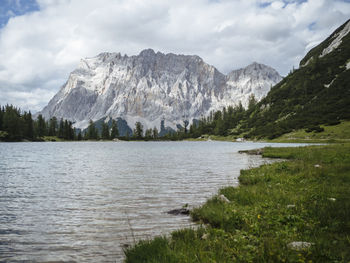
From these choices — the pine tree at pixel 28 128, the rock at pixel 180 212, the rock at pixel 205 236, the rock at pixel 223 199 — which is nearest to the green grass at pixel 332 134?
the rock at pixel 223 199

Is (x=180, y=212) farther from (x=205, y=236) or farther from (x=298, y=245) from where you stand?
(x=298, y=245)

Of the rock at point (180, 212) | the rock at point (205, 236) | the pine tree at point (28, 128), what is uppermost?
the pine tree at point (28, 128)

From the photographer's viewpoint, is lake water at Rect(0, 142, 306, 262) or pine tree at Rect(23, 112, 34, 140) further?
pine tree at Rect(23, 112, 34, 140)

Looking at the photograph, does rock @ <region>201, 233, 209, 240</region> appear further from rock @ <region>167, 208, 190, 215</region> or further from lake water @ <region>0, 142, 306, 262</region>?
rock @ <region>167, 208, 190, 215</region>

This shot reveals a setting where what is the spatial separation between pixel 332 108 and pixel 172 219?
16273 cm

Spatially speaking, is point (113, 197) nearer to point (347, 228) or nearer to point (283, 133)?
point (347, 228)

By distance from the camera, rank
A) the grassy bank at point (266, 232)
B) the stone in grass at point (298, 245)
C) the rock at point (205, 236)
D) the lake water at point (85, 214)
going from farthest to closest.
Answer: the lake water at point (85, 214), the rock at point (205, 236), the stone in grass at point (298, 245), the grassy bank at point (266, 232)

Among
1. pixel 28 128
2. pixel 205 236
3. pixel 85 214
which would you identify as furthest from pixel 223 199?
pixel 28 128

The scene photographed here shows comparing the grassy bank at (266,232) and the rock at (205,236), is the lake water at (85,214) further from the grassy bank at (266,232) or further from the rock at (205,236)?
the rock at (205,236)

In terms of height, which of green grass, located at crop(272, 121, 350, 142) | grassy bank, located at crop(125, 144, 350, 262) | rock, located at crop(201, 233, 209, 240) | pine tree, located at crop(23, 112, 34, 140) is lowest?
rock, located at crop(201, 233, 209, 240)

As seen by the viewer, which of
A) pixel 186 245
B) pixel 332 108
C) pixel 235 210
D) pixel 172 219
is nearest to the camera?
pixel 186 245

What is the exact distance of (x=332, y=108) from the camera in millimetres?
146500

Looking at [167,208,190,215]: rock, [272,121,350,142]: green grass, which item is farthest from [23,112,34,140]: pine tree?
[167,208,190,215]: rock

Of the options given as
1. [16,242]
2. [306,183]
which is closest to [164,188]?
[306,183]
